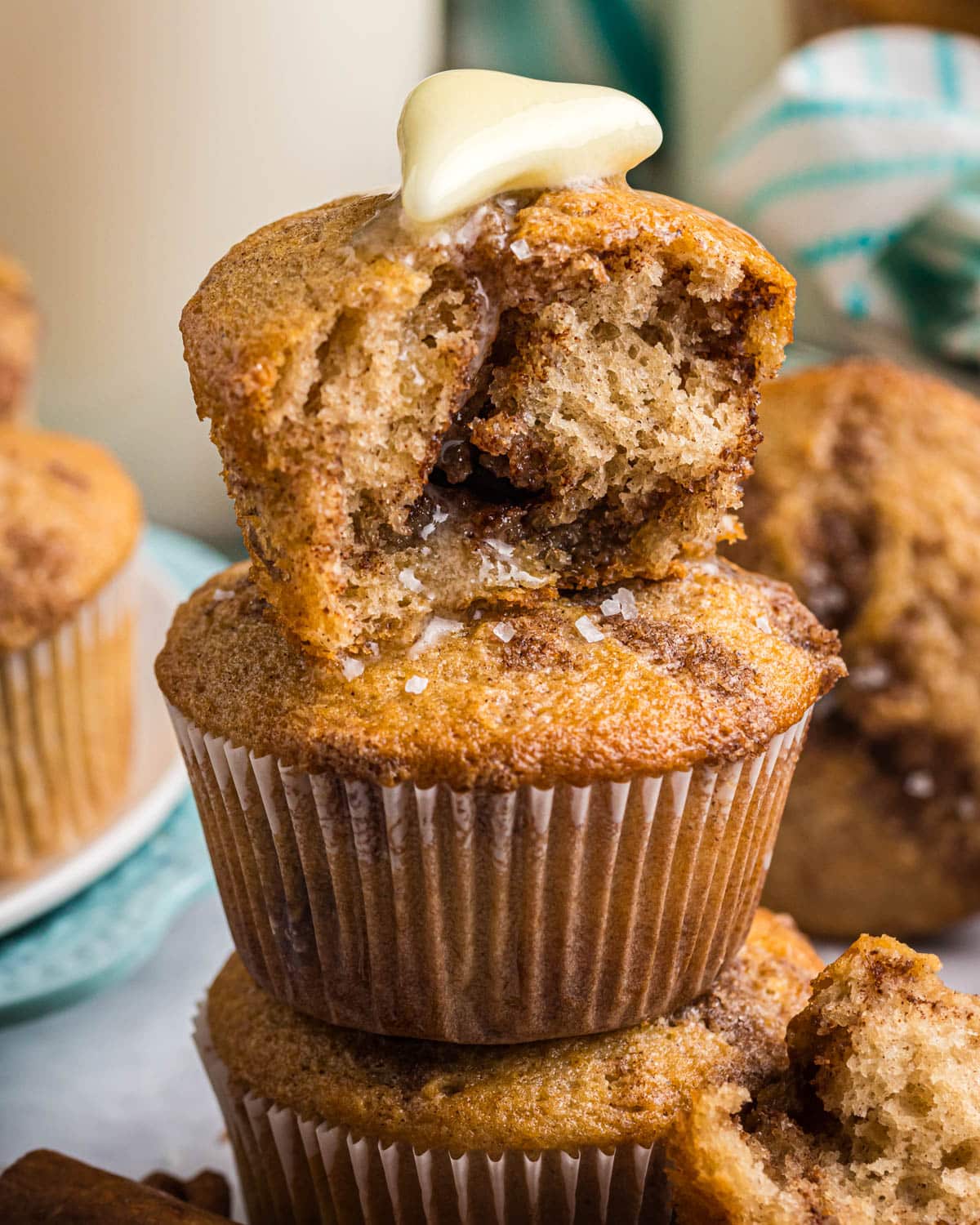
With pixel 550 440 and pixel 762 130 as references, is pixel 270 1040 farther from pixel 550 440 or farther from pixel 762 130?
pixel 762 130

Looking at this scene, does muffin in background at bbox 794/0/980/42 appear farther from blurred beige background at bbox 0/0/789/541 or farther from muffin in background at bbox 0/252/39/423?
muffin in background at bbox 0/252/39/423

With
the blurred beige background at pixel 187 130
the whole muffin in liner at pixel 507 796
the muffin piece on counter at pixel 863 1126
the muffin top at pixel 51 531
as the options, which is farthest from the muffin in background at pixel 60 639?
the muffin piece on counter at pixel 863 1126

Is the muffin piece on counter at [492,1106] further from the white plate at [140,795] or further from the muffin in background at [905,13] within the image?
the muffin in background at [905,13]

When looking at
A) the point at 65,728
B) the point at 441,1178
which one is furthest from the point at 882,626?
the point at 65,728

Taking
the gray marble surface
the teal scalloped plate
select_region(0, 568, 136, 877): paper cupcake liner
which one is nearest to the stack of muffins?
the gray marble surface

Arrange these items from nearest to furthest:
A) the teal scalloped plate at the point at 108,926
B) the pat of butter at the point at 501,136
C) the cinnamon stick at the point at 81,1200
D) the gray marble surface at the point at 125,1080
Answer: the pat of butter at the point at 501,136, the cinnamon stick at the point at 81,1200, the gray marble surface at the point at 125,1080, the teal scalloped plate at the point at 108,926

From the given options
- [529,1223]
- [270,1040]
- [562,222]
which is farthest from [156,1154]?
[562,222]
